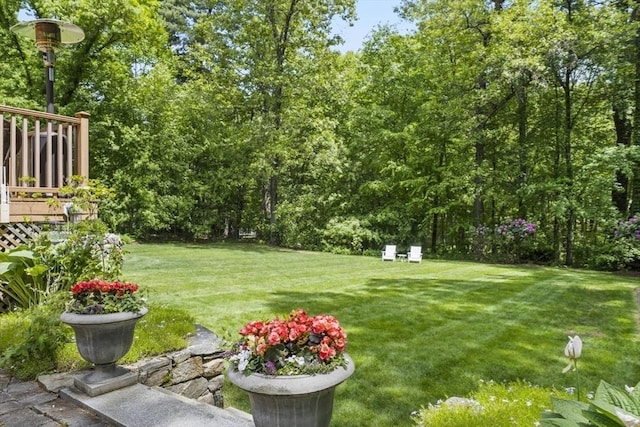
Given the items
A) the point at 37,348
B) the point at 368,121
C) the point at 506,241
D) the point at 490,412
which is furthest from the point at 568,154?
the point at 37,348

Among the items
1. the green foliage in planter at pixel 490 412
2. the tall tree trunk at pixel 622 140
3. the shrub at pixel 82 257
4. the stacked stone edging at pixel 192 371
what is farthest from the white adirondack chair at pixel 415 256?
the green foliage in planter at pixel 490 412

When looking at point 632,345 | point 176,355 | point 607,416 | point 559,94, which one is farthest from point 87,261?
point 559,94

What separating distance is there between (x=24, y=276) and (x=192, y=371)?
223 cm

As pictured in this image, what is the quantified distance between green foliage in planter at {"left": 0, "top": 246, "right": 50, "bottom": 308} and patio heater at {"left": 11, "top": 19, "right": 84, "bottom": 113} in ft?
7.36

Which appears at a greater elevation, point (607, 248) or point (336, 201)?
point (336, 201)

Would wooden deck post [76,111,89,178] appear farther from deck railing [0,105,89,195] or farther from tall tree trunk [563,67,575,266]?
tall tree trunk [563,67,575,266]

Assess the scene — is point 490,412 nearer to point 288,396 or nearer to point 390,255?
point 288,396

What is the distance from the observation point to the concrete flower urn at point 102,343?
266cm

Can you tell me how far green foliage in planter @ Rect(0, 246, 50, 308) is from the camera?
4.05 meters

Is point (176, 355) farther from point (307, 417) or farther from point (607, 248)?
point (607, 248)

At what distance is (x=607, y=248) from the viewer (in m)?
10.4

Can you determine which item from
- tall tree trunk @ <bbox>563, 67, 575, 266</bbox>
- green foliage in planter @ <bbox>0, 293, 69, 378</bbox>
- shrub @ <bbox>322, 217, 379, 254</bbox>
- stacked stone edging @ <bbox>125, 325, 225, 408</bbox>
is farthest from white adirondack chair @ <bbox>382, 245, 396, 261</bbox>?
green foliage in planter @ <bbox>0, 293, 69, 378</bbox>

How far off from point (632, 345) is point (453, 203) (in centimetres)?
1007

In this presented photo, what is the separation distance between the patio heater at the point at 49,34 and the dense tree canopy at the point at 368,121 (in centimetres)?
860
